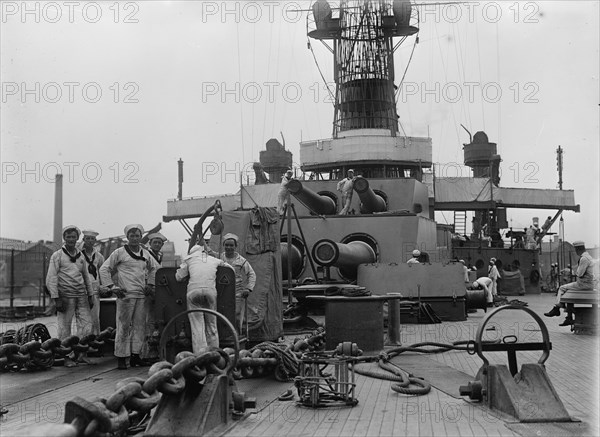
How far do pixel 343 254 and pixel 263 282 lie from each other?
432 cm

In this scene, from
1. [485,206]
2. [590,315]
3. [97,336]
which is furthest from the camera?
[485,206]

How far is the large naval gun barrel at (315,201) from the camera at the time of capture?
48.6 ft

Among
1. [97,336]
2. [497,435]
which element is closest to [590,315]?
[97,336]

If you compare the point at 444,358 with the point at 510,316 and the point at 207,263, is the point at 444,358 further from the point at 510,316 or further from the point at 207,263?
the point at 510,316

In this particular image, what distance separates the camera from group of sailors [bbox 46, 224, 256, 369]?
23.8 ft

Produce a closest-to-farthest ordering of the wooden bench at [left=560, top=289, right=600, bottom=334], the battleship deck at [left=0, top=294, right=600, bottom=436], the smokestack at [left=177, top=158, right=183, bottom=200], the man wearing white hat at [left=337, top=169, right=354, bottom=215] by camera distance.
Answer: the battleship deck at [left=0, top=294, right=600, bottom=436], the wooden bench at [left=560, top=289, right=600, bottom=334], the man wearing white hat at [left=337, top=169, right=354, bottom=215], the smokestack at [left=177, top=158, right=183, bottom=200]

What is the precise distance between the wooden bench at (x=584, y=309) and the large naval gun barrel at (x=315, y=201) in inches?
195

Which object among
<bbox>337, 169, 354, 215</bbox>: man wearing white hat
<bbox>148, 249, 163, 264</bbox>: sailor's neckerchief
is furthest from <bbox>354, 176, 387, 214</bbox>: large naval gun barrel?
<bbox>148, 249, 163, 264</bbox>: sailor's neckerchief

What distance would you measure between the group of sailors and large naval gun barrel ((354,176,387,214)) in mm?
7446

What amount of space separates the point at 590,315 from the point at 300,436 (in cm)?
791

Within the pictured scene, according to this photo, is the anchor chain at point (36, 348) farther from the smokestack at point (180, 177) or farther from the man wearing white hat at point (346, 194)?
the smokestack at point (180, 177)

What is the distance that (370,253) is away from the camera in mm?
14562

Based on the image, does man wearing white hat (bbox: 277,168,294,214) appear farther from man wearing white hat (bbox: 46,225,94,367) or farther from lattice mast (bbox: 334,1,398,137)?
lattice mast (bbox: 334,1,398,137)

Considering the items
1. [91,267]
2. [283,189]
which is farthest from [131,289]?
[283,189]
